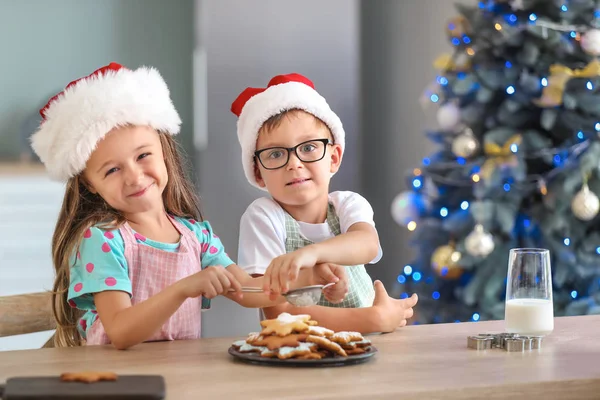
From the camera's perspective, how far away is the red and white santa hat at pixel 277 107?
75.7 inches

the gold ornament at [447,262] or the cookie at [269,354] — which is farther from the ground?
the gold ornament at [447,262]

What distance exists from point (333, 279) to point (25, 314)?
71 centimetres

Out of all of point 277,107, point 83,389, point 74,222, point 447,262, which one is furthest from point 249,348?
point 447,262

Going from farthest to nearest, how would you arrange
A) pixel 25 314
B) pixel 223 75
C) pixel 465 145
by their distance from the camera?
pixel 223 75 < pixel 465 145 < pixel 25 314

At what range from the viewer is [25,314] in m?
1.82

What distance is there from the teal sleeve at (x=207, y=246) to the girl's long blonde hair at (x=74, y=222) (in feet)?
0.16

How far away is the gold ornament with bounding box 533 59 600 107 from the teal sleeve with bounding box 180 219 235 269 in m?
1.90

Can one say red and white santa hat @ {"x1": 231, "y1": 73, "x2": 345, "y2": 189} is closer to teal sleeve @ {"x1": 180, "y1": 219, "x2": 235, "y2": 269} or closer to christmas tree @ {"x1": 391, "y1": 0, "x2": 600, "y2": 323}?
teal sleeve @ {"x1": 180, "y1": 219, "x2": 235, "y2": 269}

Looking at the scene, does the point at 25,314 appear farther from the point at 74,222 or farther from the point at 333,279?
the point at 333,279

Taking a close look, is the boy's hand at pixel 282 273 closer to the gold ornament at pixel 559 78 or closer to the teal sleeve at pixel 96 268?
the teal sleeve at pixel 96 268

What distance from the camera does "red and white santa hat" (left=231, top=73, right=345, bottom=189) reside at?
1.92 metres

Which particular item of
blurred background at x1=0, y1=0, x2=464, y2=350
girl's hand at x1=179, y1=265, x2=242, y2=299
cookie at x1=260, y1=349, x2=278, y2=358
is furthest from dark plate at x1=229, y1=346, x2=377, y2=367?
blurred background at x1=0, y1=0, x2=464, y2=350

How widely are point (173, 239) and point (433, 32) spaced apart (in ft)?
10.2

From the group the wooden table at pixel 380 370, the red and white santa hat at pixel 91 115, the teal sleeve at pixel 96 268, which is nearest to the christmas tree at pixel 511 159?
the wooden table at pixel 380 370
